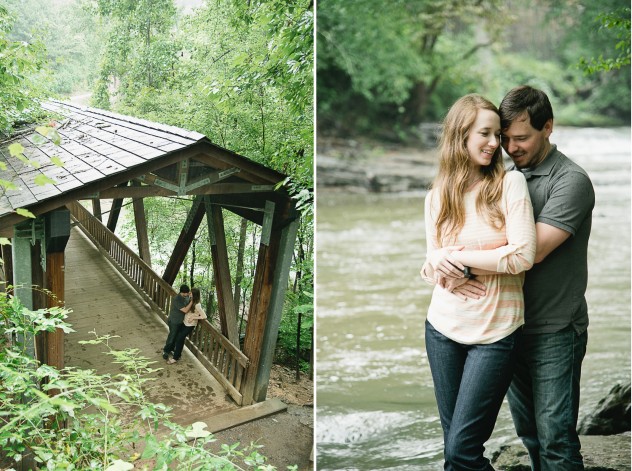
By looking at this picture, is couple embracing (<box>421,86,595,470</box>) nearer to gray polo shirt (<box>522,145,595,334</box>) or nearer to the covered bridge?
gray polo shirt (<box>522,145,595,334</box>)

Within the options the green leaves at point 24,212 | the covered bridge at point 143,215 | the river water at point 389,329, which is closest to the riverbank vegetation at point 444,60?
the river water at point 389,329

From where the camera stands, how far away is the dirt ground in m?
2.01

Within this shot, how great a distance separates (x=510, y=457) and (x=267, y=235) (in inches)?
41.4

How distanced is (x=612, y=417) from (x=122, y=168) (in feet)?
6.25

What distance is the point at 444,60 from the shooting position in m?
8.49

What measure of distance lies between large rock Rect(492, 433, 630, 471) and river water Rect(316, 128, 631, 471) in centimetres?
10

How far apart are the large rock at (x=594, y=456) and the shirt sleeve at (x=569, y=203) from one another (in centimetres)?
87

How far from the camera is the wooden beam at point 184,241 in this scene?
6.46ft

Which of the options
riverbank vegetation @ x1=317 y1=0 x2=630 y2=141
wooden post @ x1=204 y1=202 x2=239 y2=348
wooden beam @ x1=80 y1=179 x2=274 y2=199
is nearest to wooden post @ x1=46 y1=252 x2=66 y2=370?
wooden beam @ x1=80 y1=179 x2=274 y2=199

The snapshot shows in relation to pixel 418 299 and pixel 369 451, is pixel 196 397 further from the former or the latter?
pixel 418 299

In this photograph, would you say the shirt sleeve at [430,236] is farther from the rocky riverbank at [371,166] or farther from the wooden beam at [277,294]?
the rocky riverbank at [371,166]

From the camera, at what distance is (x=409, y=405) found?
2682mm

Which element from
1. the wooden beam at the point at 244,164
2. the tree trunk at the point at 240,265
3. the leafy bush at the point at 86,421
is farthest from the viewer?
the tree trunk at the point at 240,265

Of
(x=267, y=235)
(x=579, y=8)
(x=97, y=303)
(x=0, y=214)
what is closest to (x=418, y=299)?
(x=267, y=235)
